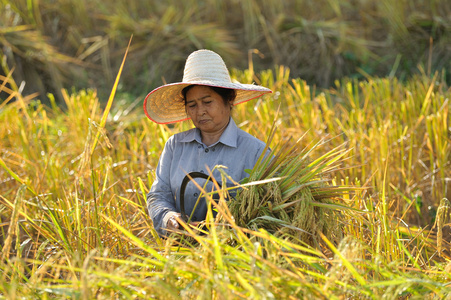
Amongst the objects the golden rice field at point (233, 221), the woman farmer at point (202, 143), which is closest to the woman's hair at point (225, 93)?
the woman farmer at point (202, 143)

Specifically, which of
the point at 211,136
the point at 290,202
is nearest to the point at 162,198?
the point at 211,136

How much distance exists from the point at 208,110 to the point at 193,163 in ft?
0.64

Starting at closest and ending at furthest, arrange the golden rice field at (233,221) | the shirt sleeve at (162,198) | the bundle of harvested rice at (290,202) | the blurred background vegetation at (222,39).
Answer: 1. the golden rice field at (233,221)
2. the bundle of harvested rice at (290,202)
3. the shirt sleeve at (162,198)
4. the blurred background vegetation at (222,39)

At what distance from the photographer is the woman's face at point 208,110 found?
1.75 m

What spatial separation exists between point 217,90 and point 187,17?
14.2 feet

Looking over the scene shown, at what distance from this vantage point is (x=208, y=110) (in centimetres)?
176

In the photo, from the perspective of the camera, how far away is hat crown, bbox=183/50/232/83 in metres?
1.76

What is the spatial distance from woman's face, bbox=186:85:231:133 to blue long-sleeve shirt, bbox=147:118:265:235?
0.04 m

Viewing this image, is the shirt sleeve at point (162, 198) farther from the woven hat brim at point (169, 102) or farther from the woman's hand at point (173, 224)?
the woven hat brim at point (169, 102)

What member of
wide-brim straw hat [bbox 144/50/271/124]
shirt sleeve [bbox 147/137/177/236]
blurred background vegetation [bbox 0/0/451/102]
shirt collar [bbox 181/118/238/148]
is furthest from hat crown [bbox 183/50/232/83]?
blurred background vegetation [bbox 0/0/451/102]

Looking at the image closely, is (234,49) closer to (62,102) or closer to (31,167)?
(62,102)

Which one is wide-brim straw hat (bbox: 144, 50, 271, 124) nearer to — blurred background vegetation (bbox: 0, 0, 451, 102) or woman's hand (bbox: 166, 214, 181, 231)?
woman's hand (bbox: 166, 214, 181, 231)

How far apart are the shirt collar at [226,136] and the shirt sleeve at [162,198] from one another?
0.10 metres

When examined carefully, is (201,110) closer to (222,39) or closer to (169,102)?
(169,102)
